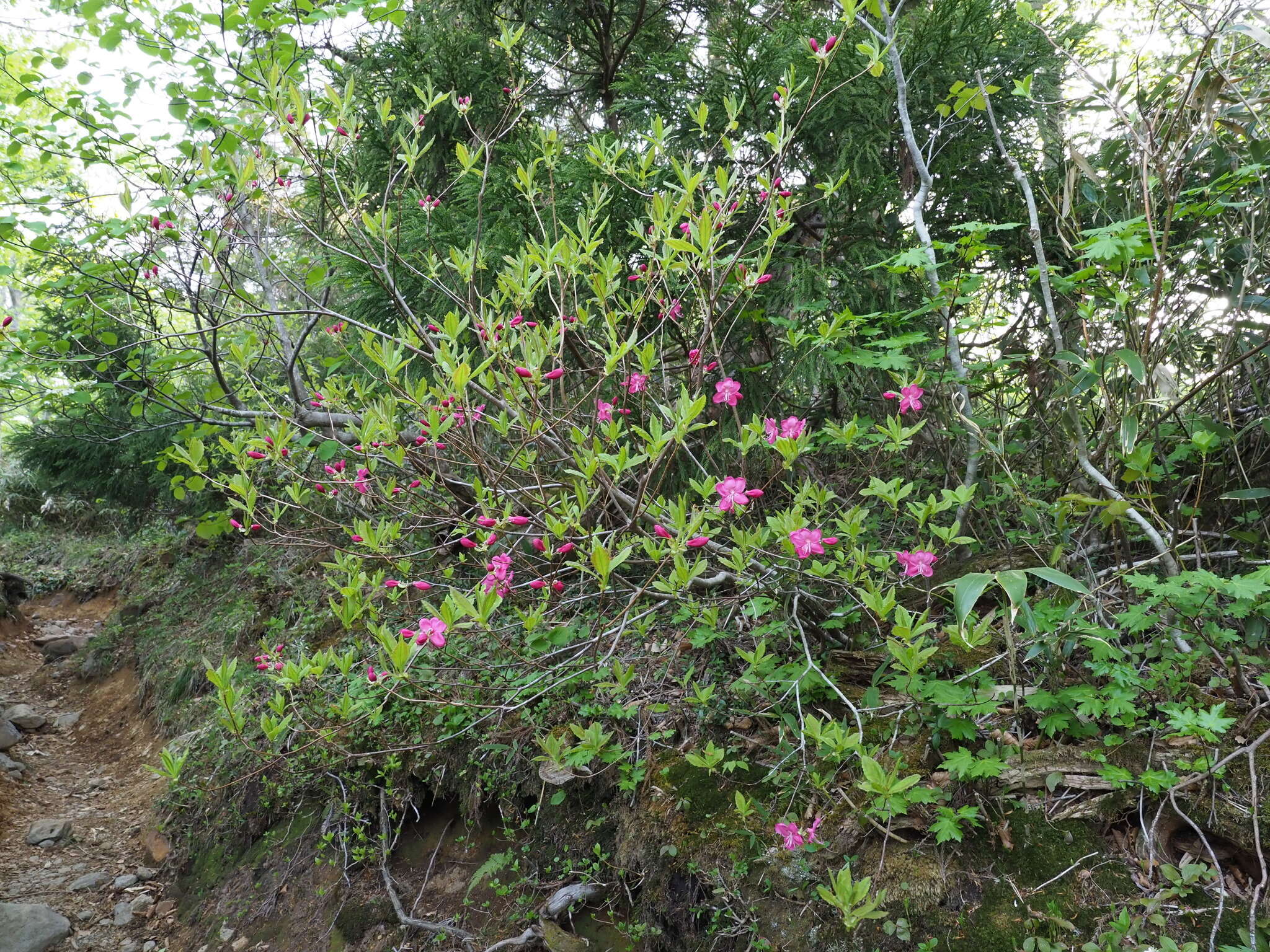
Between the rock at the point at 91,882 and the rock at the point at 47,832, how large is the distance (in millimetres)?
512

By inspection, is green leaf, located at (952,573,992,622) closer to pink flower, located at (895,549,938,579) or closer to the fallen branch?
pink flower, located at (895,549,938,579)

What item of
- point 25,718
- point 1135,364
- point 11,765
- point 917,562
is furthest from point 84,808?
point 1135,364

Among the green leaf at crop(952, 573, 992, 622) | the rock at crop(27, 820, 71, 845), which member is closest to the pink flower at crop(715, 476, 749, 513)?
the green leaf at crop(952, 573, 992, 622)

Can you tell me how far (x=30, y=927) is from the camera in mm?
3582

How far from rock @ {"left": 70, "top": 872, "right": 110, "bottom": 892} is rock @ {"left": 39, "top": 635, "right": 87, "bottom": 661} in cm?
470

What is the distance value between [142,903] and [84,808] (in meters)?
1.49

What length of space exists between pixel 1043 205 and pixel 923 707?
256 centimetres

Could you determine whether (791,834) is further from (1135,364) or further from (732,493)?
(1135,364)

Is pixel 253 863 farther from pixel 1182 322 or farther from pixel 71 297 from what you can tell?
pixel 1182 322

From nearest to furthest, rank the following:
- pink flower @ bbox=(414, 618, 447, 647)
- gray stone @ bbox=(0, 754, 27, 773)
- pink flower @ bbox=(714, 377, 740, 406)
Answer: pink flower @ bbox=(414, 618, 447, 647), pink flower @ bbox=(714, 377, 740, 406), gray stone @ bbox=(0, 754, 27, 773)

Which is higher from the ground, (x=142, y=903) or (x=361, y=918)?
(x=361, y=918)

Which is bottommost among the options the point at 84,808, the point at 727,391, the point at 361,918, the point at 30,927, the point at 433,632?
the point at 84,808

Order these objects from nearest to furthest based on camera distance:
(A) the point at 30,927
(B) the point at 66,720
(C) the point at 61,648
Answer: (A) the point at 30,927 < (B) the point at 66,720 < (C) the point at 61,648

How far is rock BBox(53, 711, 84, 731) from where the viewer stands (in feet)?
20.8
